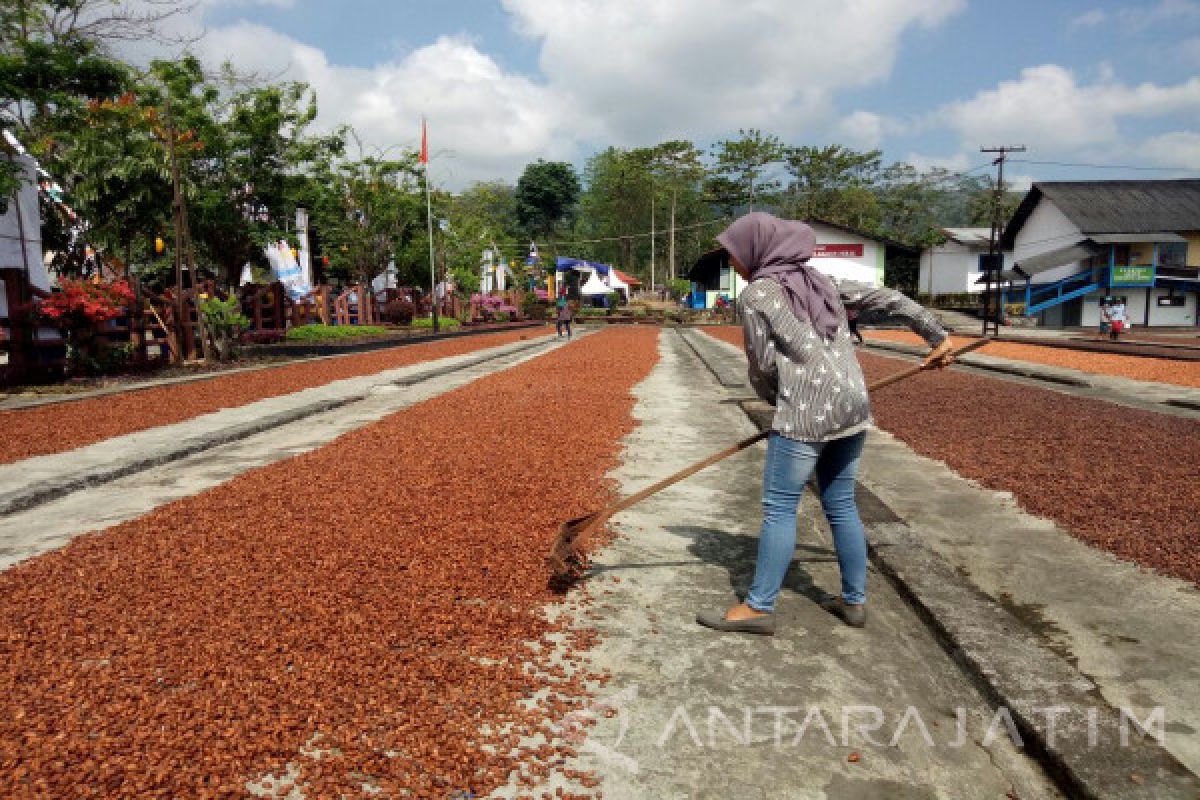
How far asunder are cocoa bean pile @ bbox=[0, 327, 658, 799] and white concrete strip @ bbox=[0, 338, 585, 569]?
0.32 metres

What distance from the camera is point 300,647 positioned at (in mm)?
2486

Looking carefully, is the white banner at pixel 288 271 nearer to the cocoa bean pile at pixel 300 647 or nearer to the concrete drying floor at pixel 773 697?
the cocoa bean pile at pixel 300 647

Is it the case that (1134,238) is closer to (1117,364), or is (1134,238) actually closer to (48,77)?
(1117,364)

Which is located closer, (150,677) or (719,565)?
(150,677)

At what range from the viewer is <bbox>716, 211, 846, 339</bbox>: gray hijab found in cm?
265

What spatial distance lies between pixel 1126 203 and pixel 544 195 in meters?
54.4

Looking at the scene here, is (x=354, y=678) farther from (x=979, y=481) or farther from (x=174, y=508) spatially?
(x=979, y=481)

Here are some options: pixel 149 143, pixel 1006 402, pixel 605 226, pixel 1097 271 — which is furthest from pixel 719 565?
pixel 605 226

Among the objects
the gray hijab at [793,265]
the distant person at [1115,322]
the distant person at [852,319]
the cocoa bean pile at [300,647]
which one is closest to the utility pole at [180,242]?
the cocoa bean pile at [300,647]

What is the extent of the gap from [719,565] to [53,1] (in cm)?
2221

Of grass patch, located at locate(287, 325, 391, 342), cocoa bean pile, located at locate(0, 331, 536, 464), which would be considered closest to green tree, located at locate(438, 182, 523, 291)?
grass patch, located at locate(287, 325, 391, 342)

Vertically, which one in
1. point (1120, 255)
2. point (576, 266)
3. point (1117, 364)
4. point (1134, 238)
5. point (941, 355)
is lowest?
point (1117, 364)

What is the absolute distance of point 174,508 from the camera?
14.2ft

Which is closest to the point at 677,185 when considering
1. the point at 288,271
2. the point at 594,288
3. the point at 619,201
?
the point at 619,201
